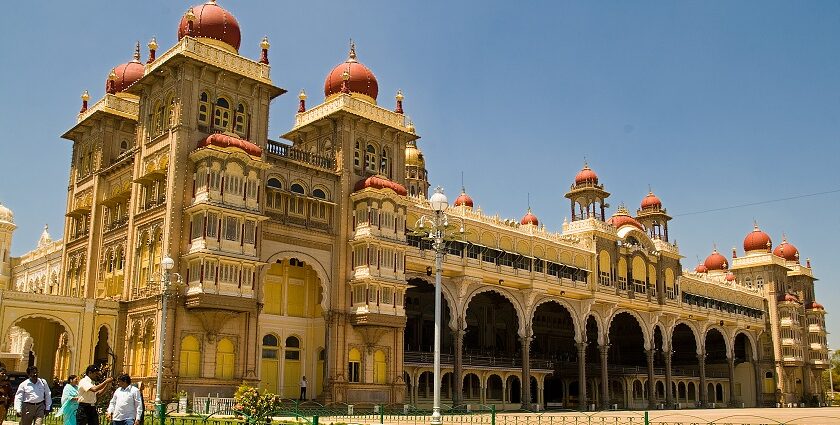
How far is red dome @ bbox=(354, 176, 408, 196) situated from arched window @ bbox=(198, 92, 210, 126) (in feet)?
28.8

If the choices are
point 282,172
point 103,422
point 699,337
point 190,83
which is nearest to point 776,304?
point 699,337

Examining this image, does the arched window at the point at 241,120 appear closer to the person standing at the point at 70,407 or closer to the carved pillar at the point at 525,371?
the person standing at the point at 70,407

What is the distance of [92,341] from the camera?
1537 inches

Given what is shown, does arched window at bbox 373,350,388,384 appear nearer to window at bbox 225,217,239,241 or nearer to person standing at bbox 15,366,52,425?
window at bbox 225,217,239,241

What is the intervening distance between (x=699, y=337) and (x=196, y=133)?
172ft

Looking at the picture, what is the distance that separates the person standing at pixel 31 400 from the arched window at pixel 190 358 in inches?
704

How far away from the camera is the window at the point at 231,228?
3688 cm

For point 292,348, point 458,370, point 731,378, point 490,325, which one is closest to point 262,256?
point 292,348

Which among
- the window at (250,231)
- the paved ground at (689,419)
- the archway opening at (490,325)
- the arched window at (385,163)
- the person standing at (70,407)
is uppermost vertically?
the arched window at (385,163)

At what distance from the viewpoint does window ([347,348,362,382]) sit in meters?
42.3

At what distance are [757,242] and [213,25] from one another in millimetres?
68695

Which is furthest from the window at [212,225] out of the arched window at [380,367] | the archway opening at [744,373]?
the archway opening at [744,373]

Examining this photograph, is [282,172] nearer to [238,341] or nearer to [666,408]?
[238,341]

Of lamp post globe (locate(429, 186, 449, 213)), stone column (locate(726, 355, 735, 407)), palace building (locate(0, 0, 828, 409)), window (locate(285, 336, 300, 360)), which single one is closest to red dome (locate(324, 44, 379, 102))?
palace building (locate(0, 0, 828, 409))
